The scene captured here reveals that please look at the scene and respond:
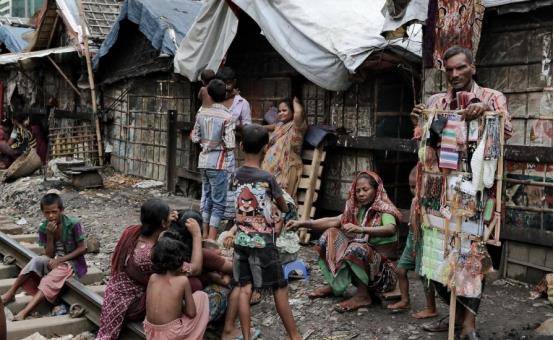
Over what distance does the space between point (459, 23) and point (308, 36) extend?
205 centimetres

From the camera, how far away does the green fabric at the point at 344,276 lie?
5.31m

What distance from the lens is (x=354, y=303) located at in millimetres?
5441

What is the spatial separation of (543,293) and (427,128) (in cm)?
228

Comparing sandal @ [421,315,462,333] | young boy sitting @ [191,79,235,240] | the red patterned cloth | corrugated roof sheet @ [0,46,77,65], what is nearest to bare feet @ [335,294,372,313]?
sandal @ [421,315,462,333]

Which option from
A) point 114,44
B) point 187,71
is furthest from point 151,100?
point 187,71

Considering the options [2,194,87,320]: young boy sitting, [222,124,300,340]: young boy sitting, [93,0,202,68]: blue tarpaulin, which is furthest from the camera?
[93,0,202,68]: blue tarpaulin

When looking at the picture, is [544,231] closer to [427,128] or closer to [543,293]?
[543,293]

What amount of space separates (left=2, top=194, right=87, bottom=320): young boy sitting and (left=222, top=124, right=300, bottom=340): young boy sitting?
1.81 metres

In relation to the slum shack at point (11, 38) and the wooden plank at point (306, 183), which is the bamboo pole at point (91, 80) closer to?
the slum shack at point (11, 38)

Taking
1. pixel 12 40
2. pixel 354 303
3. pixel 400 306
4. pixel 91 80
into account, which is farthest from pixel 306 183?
pixel 12 40

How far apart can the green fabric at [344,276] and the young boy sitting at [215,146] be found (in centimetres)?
192

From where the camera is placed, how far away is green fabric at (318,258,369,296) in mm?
5312

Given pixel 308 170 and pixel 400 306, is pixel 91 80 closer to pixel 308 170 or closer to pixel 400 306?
pixel 308 170

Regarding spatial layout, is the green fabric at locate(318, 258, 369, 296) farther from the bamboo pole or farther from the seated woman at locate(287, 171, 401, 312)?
the bamboo pole
